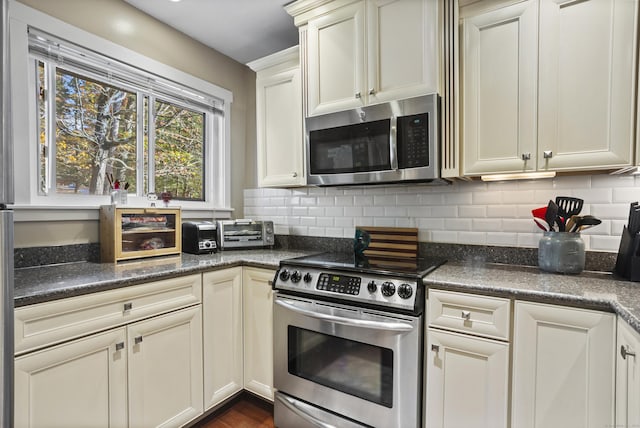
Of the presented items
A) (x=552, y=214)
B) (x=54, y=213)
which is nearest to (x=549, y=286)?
(x=552, y=214)

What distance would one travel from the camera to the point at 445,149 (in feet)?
5.56

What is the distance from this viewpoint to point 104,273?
1.58 metres

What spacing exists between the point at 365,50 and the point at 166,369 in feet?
6.73

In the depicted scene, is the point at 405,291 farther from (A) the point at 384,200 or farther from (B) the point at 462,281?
(A) the point at 384,200

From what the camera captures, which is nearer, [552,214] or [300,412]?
[552,214]

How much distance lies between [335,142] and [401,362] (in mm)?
1258

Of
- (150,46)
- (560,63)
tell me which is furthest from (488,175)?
(150,46)

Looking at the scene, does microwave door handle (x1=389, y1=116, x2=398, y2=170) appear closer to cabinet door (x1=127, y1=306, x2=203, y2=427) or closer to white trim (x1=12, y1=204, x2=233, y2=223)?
cabinet door (x1=127, y1=306, x2=203, y2=427)

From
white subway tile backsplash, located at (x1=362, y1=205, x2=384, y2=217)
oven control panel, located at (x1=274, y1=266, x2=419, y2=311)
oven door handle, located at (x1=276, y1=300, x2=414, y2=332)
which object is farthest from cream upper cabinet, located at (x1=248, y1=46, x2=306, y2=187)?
oven door handle, located at (x1=276, y1=300, x2=414, y2=332)

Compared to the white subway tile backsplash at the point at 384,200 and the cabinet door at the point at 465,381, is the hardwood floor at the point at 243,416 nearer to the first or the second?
the cabinet door at the point at 465,381

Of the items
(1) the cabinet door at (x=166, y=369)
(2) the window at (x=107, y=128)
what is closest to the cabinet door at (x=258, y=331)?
(1) the cabinet door at (x=166, y=369)

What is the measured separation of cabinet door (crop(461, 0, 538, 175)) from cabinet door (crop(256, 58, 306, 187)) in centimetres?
105

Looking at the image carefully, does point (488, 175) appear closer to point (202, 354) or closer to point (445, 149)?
point (445, 149)

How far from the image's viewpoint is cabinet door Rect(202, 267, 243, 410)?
6.09ft
